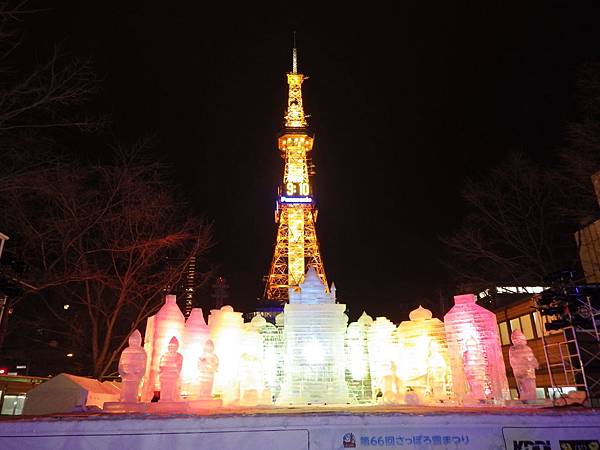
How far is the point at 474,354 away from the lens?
1056 centimetres

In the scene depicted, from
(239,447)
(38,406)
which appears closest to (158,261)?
(38,406)

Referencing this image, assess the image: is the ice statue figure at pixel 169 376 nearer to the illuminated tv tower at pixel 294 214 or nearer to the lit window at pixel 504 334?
the lit window at pixel 504 334

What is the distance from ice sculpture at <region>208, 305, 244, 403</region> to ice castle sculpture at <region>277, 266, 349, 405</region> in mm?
1402

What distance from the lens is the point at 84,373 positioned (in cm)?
2650

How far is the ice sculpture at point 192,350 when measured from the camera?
36.0 ft

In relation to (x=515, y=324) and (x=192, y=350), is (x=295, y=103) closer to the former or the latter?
(x=515, y=324)

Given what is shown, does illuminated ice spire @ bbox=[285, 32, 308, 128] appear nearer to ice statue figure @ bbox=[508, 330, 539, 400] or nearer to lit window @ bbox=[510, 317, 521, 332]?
lit window @ bbox=[510, 317, 521, 332]

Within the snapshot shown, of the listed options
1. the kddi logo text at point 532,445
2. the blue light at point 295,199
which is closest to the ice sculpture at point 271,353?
the kddi logo text at point 532,445

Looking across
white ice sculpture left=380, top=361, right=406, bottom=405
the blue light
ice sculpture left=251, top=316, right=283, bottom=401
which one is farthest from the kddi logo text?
→ the blue light

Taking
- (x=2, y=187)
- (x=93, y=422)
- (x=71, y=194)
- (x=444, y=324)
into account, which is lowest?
(x=93, y=422)

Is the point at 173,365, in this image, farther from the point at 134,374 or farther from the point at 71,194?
the point at 71,194

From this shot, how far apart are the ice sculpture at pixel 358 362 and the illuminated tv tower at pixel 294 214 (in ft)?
100

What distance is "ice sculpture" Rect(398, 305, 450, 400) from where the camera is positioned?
1127cm

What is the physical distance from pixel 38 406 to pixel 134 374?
4553 millimetres
